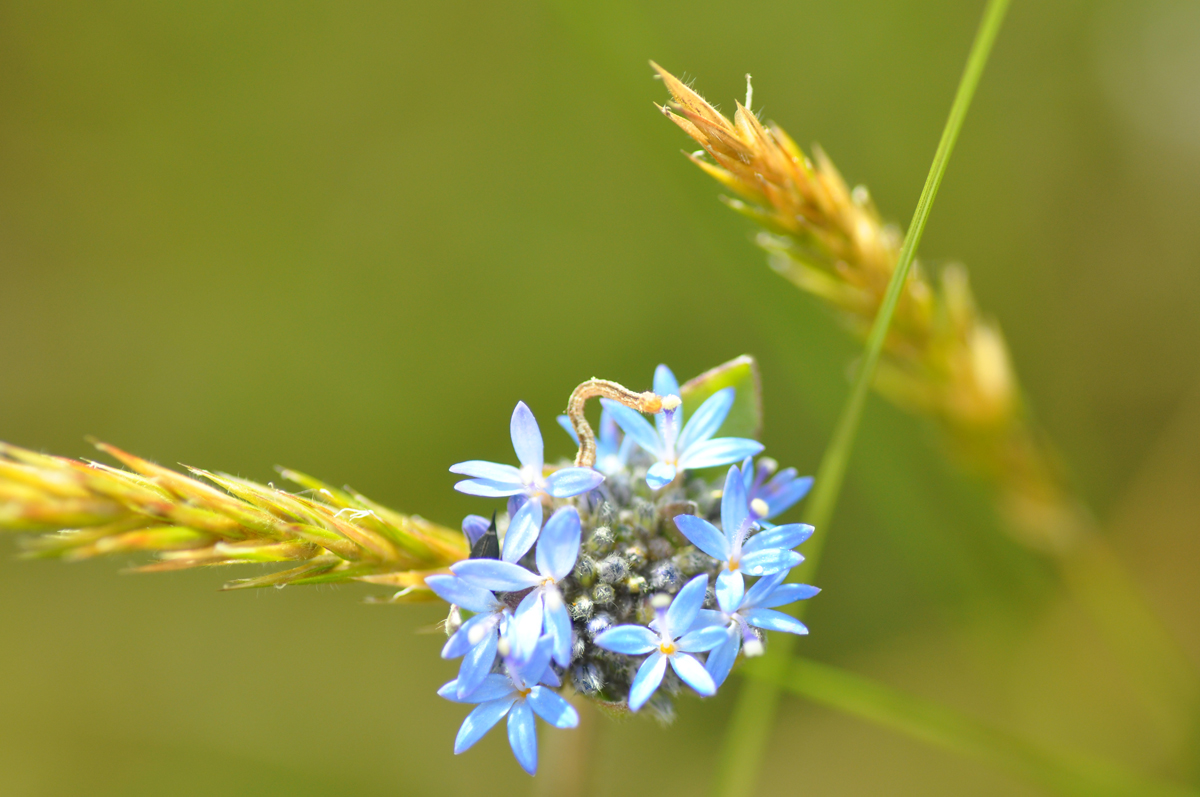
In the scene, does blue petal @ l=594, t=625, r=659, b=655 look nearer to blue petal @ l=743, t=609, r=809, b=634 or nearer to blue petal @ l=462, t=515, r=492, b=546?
blue petal @ l=743, t=609, r=809, b=634

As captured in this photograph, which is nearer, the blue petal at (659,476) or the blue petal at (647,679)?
the blue petal at (647,679)

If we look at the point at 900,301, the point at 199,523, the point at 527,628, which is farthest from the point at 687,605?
the point at 900,301

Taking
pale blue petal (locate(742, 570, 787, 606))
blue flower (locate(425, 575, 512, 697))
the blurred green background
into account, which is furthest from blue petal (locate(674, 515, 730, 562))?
the blurred green background

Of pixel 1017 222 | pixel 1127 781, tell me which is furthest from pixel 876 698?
pixel 1017 222

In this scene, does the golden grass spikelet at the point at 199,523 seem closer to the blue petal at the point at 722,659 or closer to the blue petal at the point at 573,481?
the blue petal at the point at 573,481

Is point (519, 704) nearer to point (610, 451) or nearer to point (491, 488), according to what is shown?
point (491, 488)

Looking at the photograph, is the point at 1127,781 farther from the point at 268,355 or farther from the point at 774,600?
the point at 268,355

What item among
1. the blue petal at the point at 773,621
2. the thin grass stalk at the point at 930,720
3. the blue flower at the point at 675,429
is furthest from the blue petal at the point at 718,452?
the thin grass stalk at the point at 930,720
